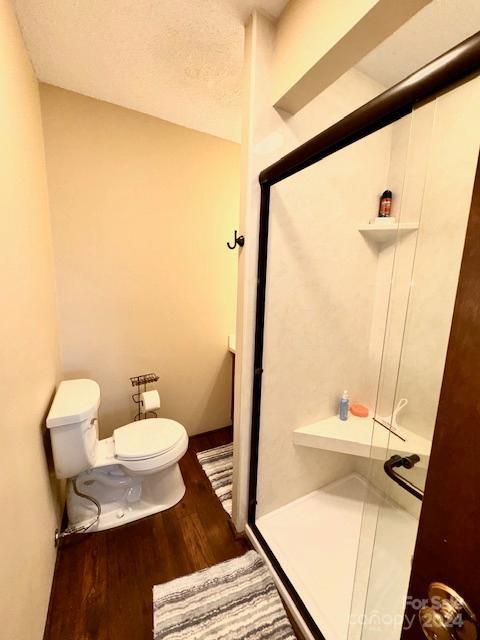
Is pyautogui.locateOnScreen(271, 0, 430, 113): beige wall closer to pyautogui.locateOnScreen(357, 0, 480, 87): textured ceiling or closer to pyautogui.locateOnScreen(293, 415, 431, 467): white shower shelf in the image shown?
pyautogui.locateOnScreen(357, 0, 480, 87): textured ceiling

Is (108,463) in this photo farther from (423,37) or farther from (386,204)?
(423,37)

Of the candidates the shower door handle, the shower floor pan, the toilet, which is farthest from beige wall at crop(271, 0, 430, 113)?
the shower floor pan

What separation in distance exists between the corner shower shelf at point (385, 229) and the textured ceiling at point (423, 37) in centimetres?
76

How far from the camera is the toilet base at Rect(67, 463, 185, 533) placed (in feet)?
5.10

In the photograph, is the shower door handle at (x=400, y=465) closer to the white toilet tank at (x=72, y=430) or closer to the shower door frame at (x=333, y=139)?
the shower door frame at (x=333, y=139)

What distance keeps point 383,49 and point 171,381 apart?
2370 millimetres

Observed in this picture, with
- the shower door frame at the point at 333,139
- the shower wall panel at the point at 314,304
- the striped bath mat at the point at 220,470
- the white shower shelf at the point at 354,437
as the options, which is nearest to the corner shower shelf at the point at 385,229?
the shower wall panel at the point at 314,304

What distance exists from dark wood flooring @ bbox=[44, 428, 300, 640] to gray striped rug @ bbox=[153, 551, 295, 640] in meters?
0.05

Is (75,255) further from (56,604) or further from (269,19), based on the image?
(56,604)

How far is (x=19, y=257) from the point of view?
3.39ft

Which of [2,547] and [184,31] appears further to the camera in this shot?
[184,31]

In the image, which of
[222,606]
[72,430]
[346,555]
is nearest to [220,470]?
[222,606]

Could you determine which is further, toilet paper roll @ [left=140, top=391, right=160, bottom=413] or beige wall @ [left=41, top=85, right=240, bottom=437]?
toilet paper roll @ [left=140, top=391, right=160, bottom=413]

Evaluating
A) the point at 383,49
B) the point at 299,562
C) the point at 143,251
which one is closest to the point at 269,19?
the point at 383,49
